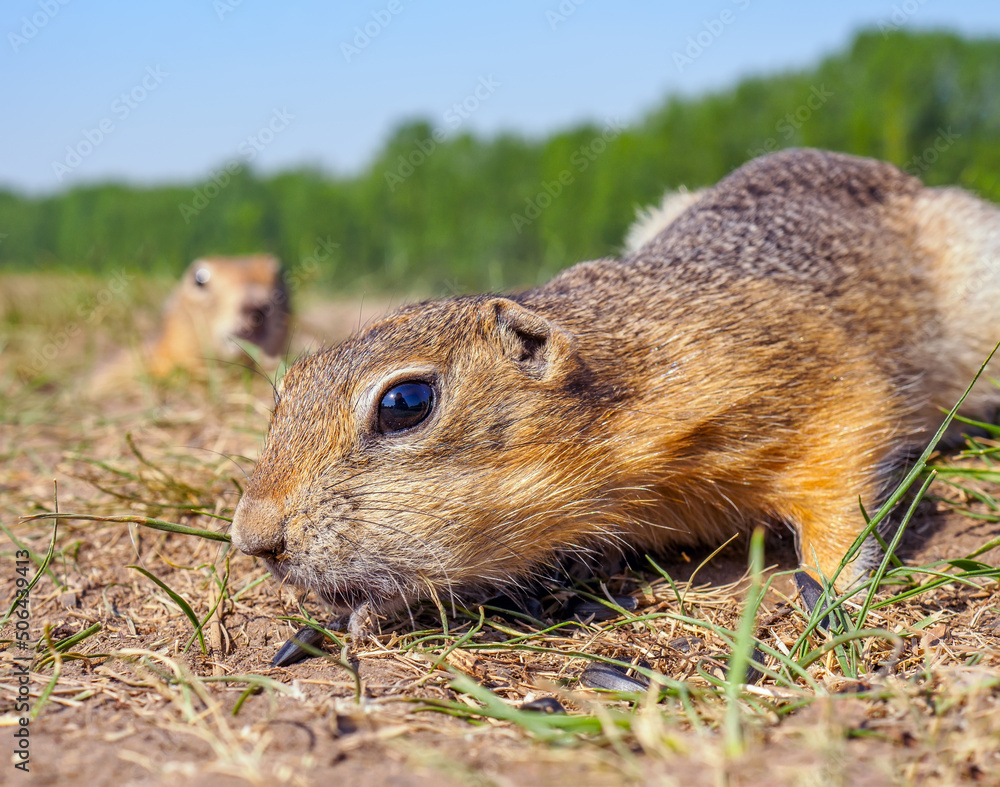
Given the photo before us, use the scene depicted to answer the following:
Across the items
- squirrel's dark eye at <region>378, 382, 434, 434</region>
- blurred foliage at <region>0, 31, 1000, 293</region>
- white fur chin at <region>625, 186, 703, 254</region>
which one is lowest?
squirrel's dark eye at <region>378, 382, 434, 434</region>

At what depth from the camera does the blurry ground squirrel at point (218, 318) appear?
31.0ft

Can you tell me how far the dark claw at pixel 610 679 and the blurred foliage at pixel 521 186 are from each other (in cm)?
521

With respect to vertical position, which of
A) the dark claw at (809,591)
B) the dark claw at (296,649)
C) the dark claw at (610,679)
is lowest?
the dark claw at (809,591)

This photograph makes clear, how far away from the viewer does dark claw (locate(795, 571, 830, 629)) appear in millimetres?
3525

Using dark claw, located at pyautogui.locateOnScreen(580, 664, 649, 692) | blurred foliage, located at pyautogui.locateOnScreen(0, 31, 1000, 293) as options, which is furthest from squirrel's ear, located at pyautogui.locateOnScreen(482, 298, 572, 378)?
blurred foliage, located at pyautogui.locateOnScreen(0, 31, 1000, 293)

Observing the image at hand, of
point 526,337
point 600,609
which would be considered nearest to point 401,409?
point 526,337

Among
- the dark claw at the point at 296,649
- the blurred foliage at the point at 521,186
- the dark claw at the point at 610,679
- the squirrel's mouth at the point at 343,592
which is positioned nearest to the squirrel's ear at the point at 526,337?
the squirrel's mouth at the point at 343,592

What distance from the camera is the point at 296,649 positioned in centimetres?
338

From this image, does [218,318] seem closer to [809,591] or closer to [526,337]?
[526,337]

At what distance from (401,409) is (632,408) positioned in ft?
3.73

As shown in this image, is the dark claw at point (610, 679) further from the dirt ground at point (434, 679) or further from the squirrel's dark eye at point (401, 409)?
the squirrel's dark eye at point (401, 409)

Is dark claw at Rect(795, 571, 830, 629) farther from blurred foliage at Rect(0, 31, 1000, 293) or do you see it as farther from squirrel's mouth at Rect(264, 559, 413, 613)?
blurred foliage at Rect(0, 31, 1000, 293)

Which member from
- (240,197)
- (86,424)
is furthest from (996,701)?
(240,197)

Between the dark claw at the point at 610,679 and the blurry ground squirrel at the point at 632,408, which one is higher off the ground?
the blurry ground squirrel at the point at 632,408
